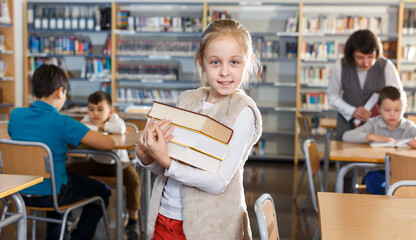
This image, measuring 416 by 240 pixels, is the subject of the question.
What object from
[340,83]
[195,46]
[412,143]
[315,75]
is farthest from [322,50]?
[412,143]

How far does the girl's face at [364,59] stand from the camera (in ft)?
10.4

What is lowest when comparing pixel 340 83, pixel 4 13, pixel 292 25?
pixel 340 83

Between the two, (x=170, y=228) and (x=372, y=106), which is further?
(x=372, y=106)

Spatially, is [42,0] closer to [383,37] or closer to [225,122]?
[383,37]

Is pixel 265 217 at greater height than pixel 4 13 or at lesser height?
lesser

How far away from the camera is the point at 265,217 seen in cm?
125

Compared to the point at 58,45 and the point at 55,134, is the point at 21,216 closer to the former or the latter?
the point at 55,134

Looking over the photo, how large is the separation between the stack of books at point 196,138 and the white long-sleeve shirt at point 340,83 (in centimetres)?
217

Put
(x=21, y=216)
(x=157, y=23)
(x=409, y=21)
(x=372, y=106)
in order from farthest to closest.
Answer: (x=157, y=23)
(x=409, y=21)
(x=372, y=106)
(x=21, y=216)

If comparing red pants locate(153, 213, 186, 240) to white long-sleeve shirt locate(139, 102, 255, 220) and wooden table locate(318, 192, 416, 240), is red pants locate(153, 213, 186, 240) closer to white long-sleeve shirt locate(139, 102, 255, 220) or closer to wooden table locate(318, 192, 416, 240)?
white long-sleeve shirt locate(139, 102, 255, 220)

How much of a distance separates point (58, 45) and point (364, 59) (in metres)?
4.96

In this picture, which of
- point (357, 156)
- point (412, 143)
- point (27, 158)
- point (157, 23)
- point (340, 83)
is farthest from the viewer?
point (157, 23)

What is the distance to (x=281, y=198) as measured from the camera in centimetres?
445

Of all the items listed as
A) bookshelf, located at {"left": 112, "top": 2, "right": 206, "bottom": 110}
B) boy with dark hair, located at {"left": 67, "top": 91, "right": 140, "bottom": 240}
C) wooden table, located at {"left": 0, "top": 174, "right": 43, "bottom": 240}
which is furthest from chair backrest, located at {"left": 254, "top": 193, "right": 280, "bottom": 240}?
bookshelf, located at {"left": 112, "top": 2, "right": 206, "bottom": 110}
